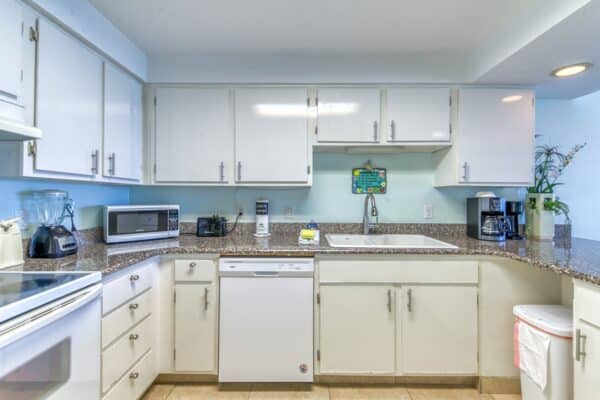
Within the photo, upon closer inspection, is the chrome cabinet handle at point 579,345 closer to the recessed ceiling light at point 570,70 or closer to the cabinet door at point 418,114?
the cabinet door at point 418,114

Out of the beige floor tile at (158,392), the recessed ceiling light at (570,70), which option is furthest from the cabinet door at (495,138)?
the beige floor tile at (158,392)

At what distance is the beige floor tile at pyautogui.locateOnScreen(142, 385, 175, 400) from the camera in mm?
1767

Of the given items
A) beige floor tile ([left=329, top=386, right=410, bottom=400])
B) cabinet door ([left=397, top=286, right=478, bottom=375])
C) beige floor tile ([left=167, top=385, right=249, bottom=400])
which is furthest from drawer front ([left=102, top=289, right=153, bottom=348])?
cabinet door ([left=397, top=286, right=478, bottom=375])

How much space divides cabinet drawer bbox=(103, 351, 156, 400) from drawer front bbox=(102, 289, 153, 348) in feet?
0.78

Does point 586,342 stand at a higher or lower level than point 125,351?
higher

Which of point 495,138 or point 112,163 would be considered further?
point 495,138

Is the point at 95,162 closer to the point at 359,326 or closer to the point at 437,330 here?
the point at 359,326

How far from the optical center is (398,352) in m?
1.83

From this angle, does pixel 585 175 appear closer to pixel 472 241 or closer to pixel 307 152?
pixel 472 241

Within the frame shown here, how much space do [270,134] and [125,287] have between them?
4.39 ft

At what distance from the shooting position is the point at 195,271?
6.00 feet

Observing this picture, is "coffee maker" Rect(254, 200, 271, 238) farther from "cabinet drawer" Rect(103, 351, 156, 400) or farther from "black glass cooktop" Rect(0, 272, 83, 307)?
"black glass cooktop" Rect(0, 272, 83, 307)

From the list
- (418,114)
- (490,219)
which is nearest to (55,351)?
(418,114)

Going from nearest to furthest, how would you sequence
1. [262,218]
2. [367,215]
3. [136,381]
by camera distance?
[136,381]
[262,218]
[367,215]
